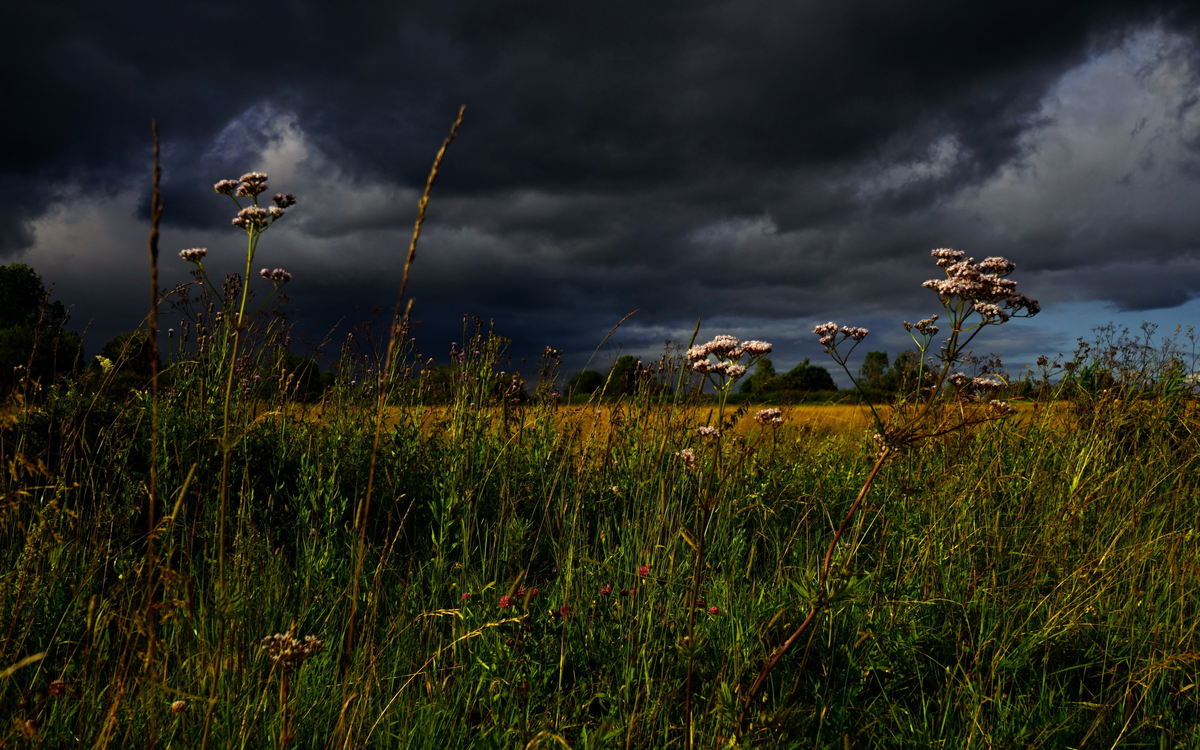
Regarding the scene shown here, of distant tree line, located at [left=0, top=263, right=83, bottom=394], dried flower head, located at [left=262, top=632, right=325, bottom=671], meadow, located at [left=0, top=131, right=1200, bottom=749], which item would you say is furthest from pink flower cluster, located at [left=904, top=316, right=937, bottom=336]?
distant tree line, located at [left=0, top=263, right=83, bottom=394]

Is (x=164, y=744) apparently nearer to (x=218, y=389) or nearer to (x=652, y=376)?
(x=218, y=389)

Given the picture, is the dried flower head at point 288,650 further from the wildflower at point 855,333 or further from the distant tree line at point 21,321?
the distant tree line at point 21,321

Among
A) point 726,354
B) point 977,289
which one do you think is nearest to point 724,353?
point 726,354

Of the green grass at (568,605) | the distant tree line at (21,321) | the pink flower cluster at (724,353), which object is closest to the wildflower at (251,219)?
the green grass at (568,605)

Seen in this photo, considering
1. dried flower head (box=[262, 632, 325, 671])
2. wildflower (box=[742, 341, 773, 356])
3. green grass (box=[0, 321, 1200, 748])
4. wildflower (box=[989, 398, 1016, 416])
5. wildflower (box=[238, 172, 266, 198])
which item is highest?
wildflower (box=[238, 172, 266, 198])

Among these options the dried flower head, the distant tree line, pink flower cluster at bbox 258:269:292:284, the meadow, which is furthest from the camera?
the distant tree line

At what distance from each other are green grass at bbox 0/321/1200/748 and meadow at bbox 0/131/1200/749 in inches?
1.0

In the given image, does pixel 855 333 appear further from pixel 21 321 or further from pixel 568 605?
pixel 21 321

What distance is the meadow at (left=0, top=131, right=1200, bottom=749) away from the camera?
210 cm

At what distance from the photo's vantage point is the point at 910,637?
2.71 metres

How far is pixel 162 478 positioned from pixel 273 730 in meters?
2.22

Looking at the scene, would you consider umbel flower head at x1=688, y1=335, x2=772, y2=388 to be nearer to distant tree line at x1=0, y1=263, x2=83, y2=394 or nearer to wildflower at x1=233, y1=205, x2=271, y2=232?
wildflower at x1=233, y1=205, x2=271, y2=232

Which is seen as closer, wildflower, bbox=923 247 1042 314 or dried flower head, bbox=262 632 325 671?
dried flower head, bbox=262 632 325 671

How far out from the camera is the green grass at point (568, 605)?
2.16m
